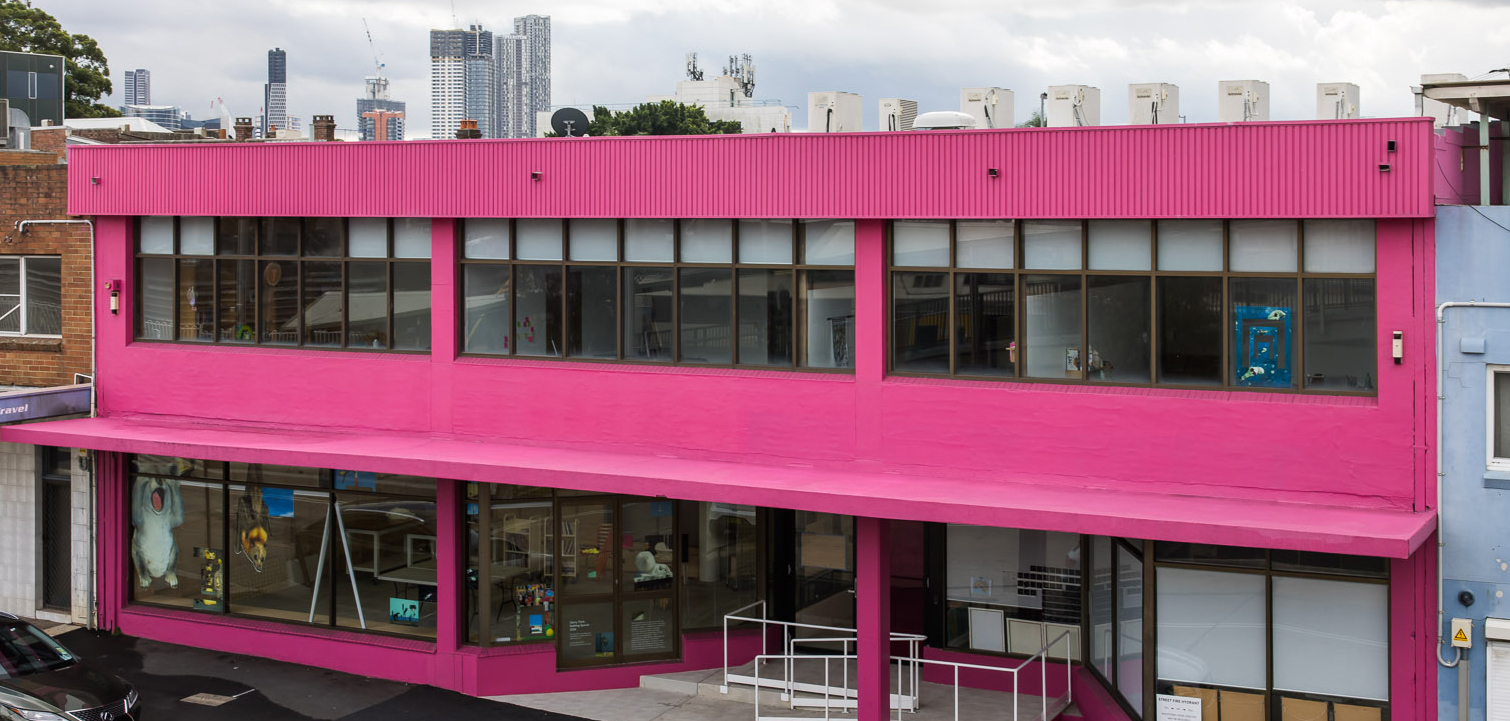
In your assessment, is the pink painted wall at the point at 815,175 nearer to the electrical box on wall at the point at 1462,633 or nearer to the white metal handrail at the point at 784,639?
the electrical box on wall at the point at 1462,633

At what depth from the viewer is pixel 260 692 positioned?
54.1 ft

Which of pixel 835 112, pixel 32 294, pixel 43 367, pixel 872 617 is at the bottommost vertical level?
pixel 872 617

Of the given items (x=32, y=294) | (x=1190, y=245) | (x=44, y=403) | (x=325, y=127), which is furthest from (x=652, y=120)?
(x=1190, y=245)

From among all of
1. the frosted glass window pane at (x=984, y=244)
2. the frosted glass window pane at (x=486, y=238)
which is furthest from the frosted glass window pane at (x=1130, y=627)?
the frosted glass window pane at (x=486, y=238)

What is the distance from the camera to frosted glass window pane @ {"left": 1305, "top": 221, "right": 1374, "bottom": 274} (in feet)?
41.6

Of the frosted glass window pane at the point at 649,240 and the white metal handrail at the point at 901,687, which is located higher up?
the frosted glass window pane at the point at 649,240

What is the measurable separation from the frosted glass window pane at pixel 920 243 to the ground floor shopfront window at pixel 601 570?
4002 mm

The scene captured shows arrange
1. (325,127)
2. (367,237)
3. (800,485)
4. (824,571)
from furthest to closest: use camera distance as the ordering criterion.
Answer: (325,127)
(367,237)
(824,571)
(800,485)

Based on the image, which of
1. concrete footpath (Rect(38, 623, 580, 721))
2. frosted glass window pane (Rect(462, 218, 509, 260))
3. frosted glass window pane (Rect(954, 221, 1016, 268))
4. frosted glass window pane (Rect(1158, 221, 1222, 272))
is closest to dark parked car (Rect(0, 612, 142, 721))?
concrete footpath (Rect(38, 623, 580, 721))

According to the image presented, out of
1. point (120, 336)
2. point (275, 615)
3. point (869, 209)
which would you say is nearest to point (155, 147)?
point (120, 336)

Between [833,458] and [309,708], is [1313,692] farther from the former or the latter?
[309,708]

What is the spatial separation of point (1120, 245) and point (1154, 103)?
573cm

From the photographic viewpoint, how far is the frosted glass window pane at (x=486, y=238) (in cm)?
1661

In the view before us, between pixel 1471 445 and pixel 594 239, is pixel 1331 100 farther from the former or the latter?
pixel 594 239
